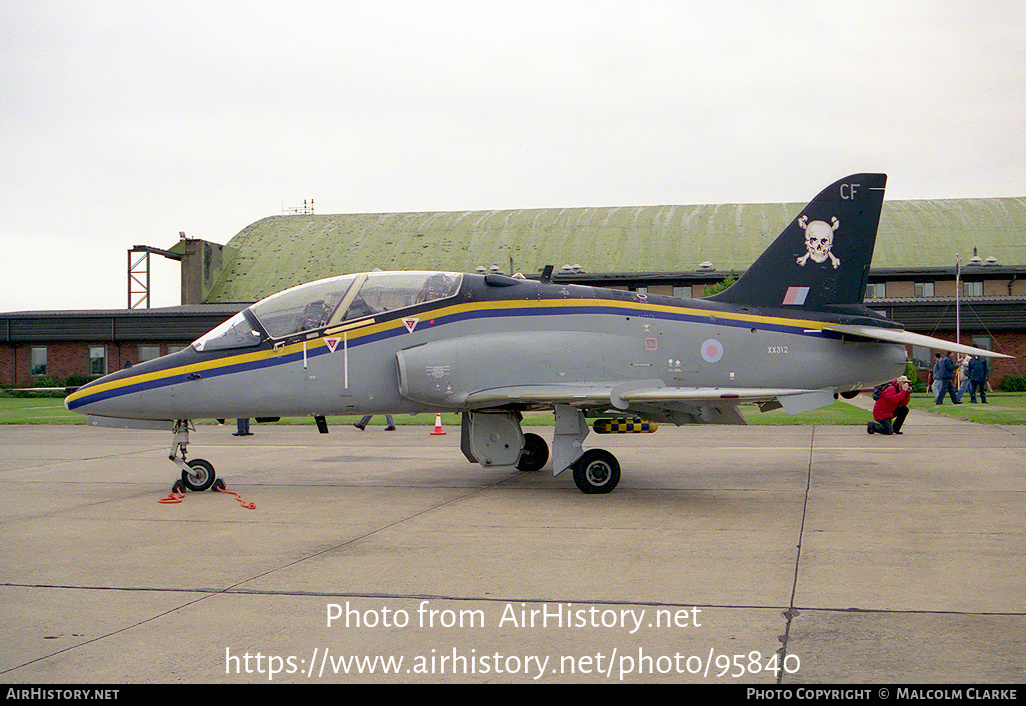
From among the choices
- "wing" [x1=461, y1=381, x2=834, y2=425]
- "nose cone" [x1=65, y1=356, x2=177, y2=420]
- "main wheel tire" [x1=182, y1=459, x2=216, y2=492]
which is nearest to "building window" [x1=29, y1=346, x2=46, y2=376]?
"nose cone" [x1=65, y1=356, x2=177, y2=420]

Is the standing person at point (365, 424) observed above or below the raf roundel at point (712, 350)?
below

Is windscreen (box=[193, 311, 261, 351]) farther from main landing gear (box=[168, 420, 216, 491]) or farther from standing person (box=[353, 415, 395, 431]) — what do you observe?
standing person (box=[353, 415, 395, 431])

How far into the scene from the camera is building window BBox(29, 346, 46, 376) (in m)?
43.7

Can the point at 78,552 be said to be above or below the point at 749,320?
below

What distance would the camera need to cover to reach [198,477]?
10.2 m

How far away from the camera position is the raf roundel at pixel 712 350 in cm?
1071

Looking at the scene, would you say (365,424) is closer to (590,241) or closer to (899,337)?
(899,337)

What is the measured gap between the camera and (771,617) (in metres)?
4.85

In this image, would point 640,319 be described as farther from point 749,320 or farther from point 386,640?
point 386,640

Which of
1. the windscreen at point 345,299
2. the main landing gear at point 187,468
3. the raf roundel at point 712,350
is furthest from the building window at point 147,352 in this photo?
the raf roundel at point 712,350

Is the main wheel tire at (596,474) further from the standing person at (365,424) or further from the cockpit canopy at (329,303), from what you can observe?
the standing person at (365,424)

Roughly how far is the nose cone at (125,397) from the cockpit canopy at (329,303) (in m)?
0.70

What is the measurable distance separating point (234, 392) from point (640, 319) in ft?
17.3
